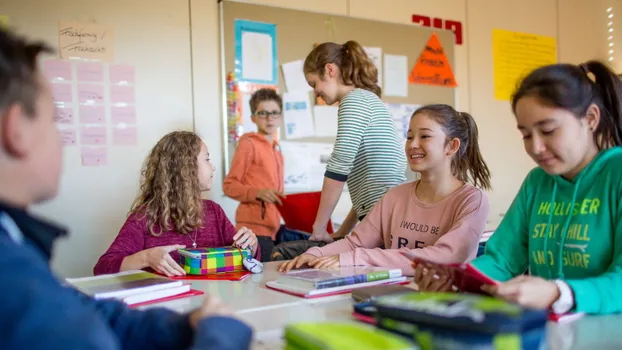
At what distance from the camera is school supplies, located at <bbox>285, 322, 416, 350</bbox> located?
0.62 meters

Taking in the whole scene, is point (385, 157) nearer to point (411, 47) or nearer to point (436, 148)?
point (436, 148)

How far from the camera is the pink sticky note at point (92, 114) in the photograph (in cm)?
288

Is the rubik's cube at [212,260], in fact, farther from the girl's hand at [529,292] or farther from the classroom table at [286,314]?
the girl's hand at [529,292]

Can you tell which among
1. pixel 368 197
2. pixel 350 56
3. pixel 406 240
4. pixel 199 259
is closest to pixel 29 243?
pixel 199 259

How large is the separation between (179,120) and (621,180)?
2421mm

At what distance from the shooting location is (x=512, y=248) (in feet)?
4.26

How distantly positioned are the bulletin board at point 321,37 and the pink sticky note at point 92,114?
65 centimetres

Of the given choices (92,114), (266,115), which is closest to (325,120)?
(266,115)

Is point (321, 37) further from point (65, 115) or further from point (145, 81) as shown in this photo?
point (65, 115)

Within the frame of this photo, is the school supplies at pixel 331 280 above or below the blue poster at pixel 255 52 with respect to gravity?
below

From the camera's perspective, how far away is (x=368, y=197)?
80.9 inches

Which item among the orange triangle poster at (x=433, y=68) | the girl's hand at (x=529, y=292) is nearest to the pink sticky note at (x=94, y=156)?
the orange triangle poster at (x=433, y=68)

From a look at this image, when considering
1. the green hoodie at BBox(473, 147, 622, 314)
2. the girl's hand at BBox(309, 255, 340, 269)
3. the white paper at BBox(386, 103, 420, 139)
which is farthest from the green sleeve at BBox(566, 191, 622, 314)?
the white paper at BBox(386, 103, 420, 139)

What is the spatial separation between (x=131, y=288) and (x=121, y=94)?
197 cm
